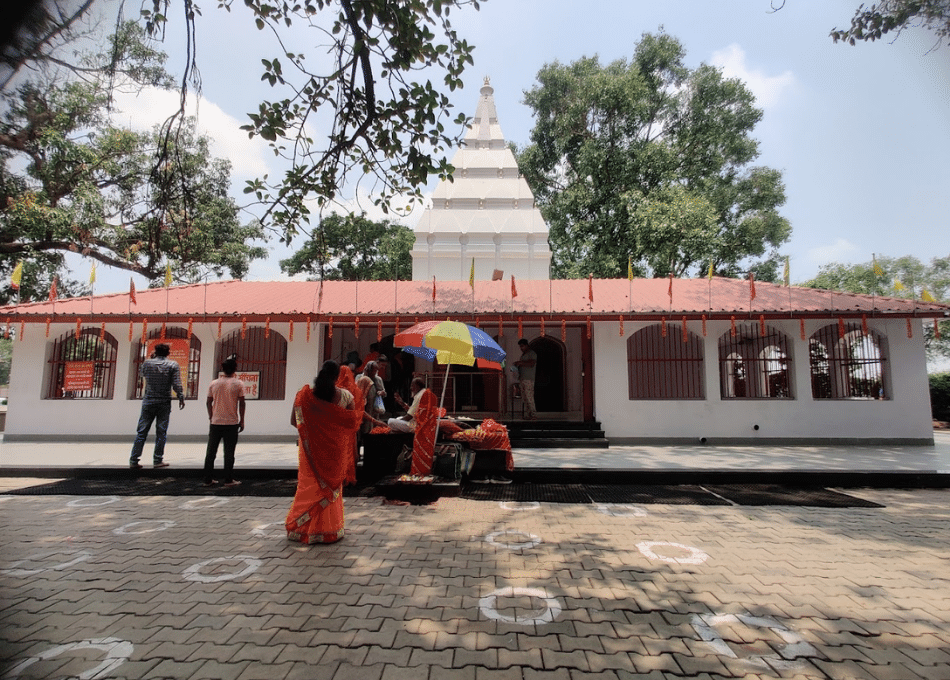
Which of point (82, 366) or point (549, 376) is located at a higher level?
point (82, 366)

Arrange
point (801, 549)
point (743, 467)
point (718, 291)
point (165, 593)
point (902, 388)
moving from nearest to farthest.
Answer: point (165, 593)
point (801, 549)
point (743, 467)
point (902, 388)
point (718, 291)

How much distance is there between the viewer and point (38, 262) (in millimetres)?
14711

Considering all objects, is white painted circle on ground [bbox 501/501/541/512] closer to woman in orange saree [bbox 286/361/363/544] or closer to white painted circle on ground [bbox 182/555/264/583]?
woman in orange saree [bbox 286/361/363/544]

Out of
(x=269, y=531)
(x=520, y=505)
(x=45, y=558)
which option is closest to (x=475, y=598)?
(x=269, y=531)

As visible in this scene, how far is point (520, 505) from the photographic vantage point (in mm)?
5320

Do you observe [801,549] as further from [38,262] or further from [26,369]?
[38,262]

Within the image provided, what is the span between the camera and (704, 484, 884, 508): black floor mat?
18.0 ft

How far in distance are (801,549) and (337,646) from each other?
3.61 metres

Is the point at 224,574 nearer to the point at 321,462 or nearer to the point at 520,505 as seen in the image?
the point at 321,462

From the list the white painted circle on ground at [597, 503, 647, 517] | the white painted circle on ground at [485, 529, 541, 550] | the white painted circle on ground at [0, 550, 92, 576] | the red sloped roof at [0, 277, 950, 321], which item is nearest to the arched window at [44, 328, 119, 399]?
the red sloped roof at [0, 277, 950, 321]

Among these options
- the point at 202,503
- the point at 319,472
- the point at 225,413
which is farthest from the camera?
the point at 225,413

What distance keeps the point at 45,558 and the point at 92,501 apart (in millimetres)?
2084

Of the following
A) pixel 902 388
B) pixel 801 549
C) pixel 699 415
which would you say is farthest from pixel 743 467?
pixel 902 388

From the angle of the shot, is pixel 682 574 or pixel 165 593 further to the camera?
pixel 682 574
